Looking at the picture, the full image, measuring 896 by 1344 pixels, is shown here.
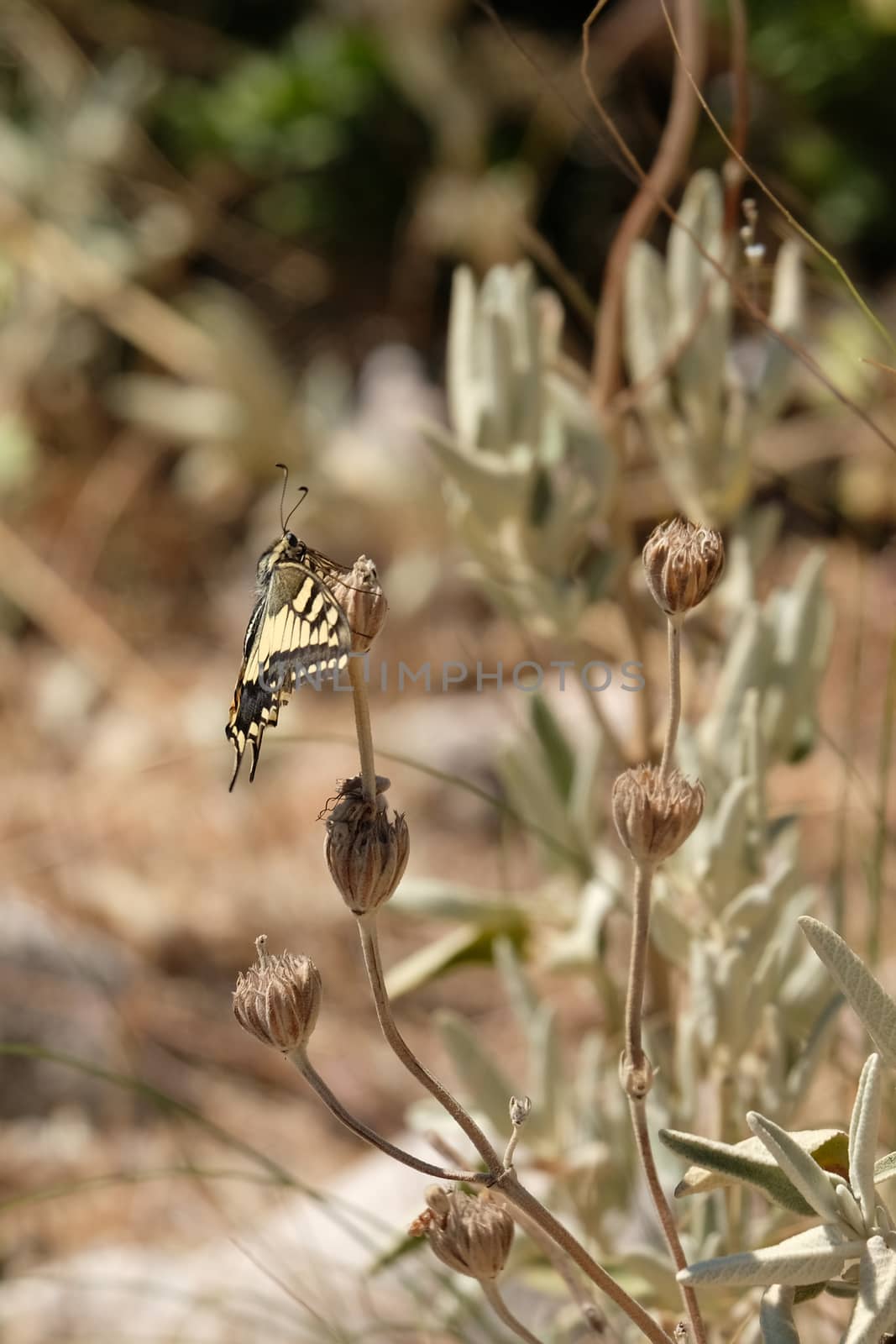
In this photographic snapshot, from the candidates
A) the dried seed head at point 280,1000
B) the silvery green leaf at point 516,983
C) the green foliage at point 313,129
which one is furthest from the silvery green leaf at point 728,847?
the green foliage at point 313,129

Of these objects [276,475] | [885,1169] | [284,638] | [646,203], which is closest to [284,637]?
[284,638]

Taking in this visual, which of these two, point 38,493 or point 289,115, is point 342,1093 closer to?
point 38,493

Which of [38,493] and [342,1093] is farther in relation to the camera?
[38,493]

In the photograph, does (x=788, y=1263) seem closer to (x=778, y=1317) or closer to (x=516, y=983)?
(x=778, y=1317)

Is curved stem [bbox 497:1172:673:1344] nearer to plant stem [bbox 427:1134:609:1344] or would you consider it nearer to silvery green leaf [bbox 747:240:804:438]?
plant stem [bbox 427:1134:609:1344]

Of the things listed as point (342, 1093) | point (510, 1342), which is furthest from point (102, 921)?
point (510, 1342)
